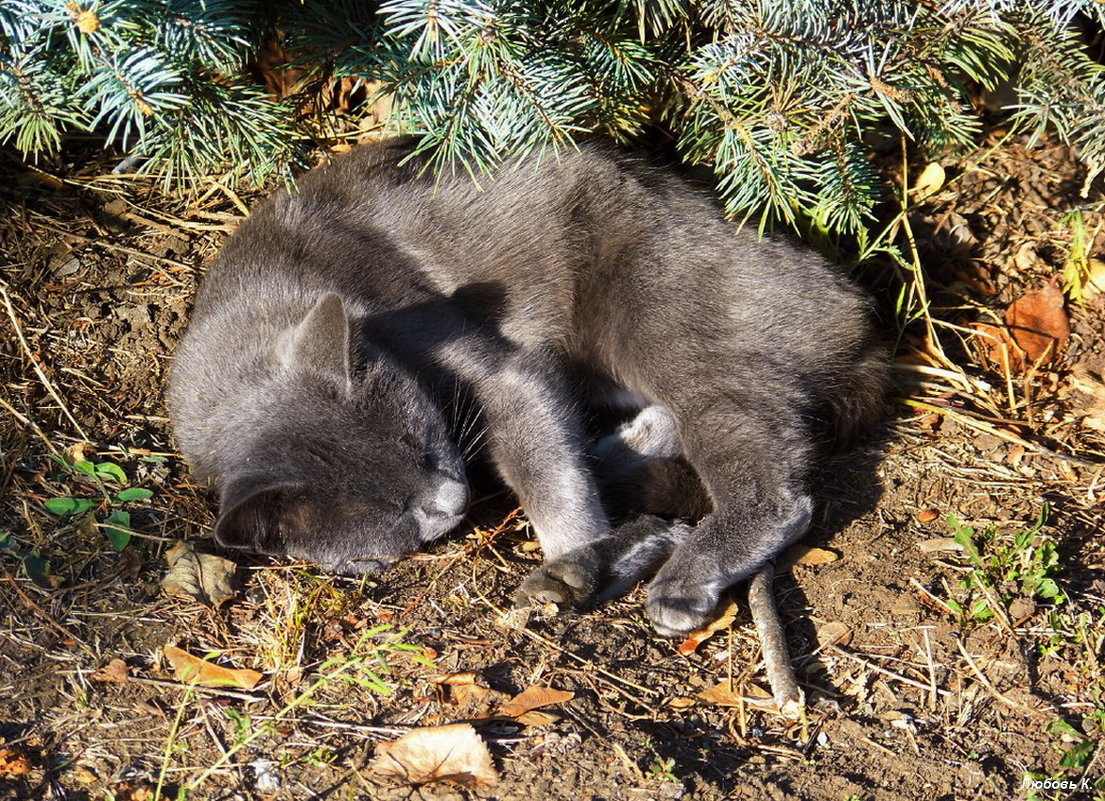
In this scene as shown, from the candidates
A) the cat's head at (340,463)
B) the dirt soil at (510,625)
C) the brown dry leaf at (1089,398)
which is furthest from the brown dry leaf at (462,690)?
the brown dry leaf at (1089,398)

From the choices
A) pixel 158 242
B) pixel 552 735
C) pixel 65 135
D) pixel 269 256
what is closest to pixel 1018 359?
pixel 552 735

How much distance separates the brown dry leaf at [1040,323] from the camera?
3670 mm

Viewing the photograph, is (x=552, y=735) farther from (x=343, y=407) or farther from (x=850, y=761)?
(x=343, y=407)

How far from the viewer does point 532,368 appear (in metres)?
3.30

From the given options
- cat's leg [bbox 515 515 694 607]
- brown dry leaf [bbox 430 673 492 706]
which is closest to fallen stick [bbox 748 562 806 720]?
cat's leg [bbox 515 515 694 607]

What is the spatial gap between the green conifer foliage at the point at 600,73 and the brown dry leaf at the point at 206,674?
1.33 meters

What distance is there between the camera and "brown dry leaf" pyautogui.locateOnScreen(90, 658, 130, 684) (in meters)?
2.39

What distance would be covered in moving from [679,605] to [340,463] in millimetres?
998

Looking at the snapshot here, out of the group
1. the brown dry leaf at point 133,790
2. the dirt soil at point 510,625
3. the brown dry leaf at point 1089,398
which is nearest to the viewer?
the brown dry leaf at point 133,790

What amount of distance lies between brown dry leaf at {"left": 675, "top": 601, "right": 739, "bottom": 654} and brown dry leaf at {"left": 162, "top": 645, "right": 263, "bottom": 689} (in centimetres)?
109

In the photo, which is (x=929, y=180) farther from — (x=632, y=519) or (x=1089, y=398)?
(x=632, y=519)

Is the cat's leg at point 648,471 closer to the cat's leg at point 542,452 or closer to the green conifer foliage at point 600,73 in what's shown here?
Answer: the cat's leg at point 542,452

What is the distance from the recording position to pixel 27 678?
2.37 meters

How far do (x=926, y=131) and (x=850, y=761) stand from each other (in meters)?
2.14
